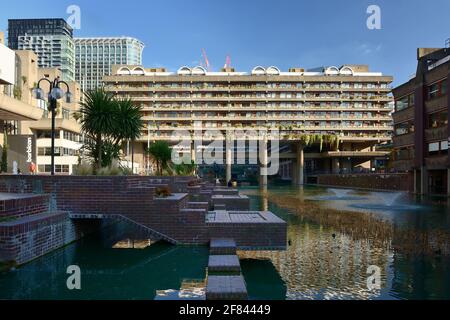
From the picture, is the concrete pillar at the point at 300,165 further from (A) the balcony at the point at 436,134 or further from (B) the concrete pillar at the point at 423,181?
(A) the balcony at the point at 436,134

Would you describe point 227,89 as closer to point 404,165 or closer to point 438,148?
point 404,165

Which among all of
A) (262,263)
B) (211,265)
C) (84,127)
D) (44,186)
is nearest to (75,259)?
(44,186)

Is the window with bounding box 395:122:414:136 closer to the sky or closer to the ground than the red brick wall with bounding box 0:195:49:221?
closer to the sky

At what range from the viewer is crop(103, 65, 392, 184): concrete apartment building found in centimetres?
8431

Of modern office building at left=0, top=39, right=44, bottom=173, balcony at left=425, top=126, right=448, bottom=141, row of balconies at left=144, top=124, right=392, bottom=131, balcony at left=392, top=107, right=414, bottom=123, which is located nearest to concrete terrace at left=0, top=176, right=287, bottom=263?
modern office building at left=0, top=39, right=44, bottom=173

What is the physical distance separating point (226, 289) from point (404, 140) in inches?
1923

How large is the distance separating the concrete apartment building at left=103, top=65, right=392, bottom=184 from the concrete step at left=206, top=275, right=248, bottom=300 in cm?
7671

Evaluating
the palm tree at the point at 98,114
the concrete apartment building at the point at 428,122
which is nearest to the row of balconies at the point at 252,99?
the concrete apartment building at the point at 428,122

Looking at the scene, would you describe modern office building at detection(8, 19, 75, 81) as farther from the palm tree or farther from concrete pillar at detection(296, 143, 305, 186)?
the palm tree

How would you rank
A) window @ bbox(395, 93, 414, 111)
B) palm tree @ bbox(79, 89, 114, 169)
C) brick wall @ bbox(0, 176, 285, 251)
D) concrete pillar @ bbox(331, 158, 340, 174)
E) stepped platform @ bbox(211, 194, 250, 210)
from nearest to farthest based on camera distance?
brick wall @ bbox(0, 176, 285, 251) → stepped platform @ bbox(211, 194, 250, 210) → palm tree @ bbox(79, 89, 114, 169) → window @ bbox(395, 93, 414, 111) → concrete pillar @ bbox(331, 158, 340, 174)

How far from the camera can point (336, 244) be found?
1219 cm

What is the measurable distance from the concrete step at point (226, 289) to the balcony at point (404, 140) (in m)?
46.2
